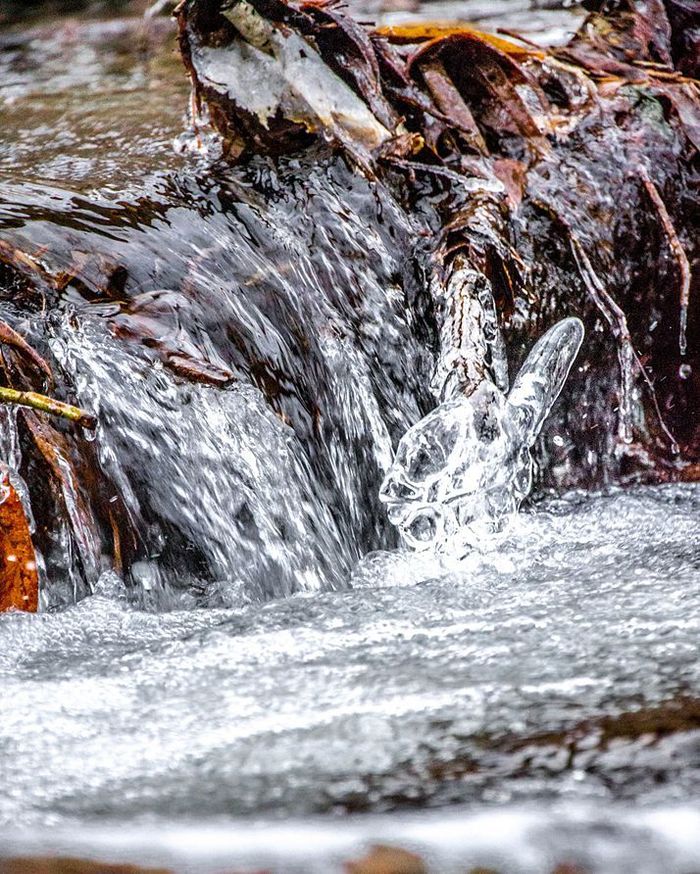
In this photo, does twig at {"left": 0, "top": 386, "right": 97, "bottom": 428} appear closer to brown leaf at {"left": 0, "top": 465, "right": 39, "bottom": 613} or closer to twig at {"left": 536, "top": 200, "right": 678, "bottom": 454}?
brown leaf at {"left": 0, "top": 465, "right": 39, "bottom": 613}

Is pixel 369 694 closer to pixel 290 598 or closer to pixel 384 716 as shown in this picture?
pixel 384 716

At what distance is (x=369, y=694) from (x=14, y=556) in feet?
2.84

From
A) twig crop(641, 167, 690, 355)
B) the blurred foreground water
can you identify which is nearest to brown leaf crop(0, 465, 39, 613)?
the blurred foreground water

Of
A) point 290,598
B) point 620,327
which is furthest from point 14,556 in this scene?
point 620,327

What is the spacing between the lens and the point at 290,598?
86.4 inches

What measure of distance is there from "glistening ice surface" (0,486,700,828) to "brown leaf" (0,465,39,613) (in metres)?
0.05

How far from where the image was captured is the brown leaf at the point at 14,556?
2061 millimetres

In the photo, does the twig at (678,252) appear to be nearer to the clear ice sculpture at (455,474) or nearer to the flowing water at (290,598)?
the flowing water at (290,598)

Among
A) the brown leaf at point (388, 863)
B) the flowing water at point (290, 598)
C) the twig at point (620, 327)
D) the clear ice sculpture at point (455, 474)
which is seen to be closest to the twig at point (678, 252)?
the twig at point (620, 327)

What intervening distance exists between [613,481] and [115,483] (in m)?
1.41

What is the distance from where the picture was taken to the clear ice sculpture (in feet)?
8.23

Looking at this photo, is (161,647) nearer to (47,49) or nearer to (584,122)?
(584,122)

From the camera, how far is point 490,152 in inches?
119

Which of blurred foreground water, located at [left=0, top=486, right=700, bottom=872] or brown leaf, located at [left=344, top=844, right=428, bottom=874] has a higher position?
brown leaf, located at [left=344, top=844, right=428, bottom=874]
